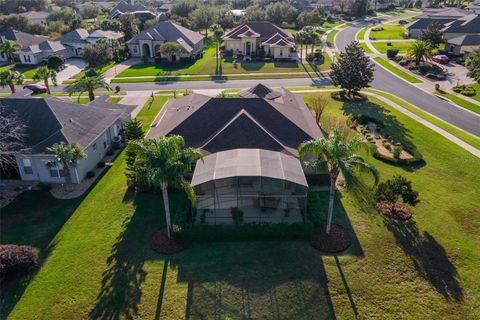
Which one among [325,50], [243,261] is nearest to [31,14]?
[325,50]

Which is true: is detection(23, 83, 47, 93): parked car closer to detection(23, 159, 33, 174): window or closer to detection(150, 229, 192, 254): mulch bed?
detection(23, 159, 33, 174): window

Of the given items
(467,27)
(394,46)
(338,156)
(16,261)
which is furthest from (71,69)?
(467,27)

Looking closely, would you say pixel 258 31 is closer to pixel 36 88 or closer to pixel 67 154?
pixel 36 88

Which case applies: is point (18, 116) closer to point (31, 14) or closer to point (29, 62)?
point (29, 62)

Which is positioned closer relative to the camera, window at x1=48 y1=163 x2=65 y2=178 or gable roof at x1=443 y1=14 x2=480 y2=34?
window at x1=48 y1=163 x2=65 y2=178

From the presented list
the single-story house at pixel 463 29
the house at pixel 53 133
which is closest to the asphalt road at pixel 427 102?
the single-story house at pixel 463 29

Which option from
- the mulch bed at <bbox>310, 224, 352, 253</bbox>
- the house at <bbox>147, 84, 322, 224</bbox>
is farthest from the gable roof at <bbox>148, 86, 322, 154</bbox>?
the mulch bed at <bbox>310, 224, 352, 253</bbox>
